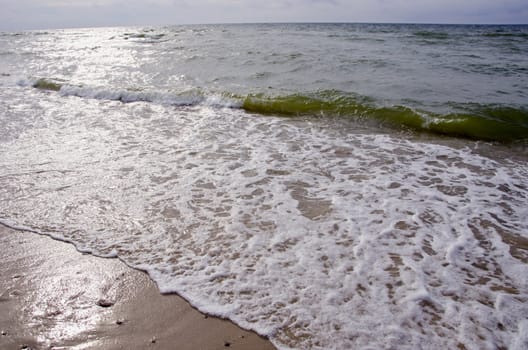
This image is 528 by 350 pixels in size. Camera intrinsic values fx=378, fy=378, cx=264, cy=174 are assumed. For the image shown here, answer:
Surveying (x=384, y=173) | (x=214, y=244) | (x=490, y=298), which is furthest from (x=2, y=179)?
(x=490, y=298)

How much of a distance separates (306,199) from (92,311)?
2301mm

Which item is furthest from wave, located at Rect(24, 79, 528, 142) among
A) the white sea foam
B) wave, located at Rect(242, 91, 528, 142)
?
the white sea foam

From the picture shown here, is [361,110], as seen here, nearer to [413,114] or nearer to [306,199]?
[413,114]

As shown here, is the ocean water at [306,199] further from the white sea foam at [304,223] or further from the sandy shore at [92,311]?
the sandy shore at [92,311]

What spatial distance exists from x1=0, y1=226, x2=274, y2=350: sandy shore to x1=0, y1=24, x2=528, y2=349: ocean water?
13 cm

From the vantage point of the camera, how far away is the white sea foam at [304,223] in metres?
2.43

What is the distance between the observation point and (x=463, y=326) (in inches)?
92.1

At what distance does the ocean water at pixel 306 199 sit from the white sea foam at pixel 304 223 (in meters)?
0.02

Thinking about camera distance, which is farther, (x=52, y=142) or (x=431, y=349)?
Answer: (x=52, y=142)

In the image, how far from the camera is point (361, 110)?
7.56 meters

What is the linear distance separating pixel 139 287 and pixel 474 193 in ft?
11.8

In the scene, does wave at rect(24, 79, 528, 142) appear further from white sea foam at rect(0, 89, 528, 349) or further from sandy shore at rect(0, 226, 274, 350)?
sandy shore at rect(0, 226, 274, 350)

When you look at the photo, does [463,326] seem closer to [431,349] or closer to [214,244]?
[431,349]

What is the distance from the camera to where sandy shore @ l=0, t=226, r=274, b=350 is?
2211 millimetres
